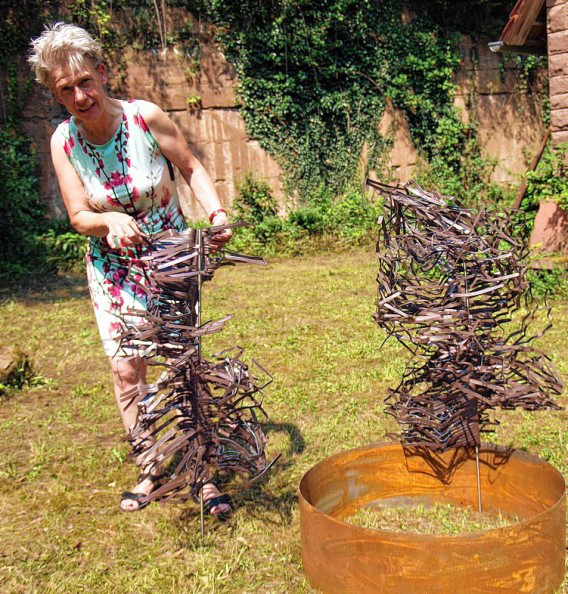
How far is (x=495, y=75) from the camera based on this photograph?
13.5m

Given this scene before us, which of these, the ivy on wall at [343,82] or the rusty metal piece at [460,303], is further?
the ivy on wall at [343,82]

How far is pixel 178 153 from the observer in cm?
335

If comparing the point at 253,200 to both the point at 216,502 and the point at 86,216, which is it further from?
the point at 216,502

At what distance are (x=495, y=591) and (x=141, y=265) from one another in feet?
6.79

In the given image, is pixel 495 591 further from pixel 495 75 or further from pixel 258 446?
pixel 495 75

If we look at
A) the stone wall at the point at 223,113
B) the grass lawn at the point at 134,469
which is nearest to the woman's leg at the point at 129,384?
the grass lawn at the point at 134,469

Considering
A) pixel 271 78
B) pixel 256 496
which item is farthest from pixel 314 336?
pixel 271 78

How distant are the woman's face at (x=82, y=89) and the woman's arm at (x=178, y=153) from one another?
25 centimetres

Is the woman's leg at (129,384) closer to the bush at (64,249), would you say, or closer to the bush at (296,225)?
the bush at (64,249)

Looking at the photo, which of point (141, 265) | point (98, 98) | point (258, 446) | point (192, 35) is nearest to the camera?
point (258, 446)

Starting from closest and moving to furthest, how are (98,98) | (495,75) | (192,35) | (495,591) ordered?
(495,591), (98,98), (192,35), (495,75)

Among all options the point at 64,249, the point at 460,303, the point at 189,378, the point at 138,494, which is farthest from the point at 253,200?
the point at 460,303

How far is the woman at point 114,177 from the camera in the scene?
300 cm

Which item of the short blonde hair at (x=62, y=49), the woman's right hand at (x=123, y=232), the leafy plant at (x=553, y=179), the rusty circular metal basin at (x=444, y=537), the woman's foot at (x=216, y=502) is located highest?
the short blonde hair at (x=62, y=49)
